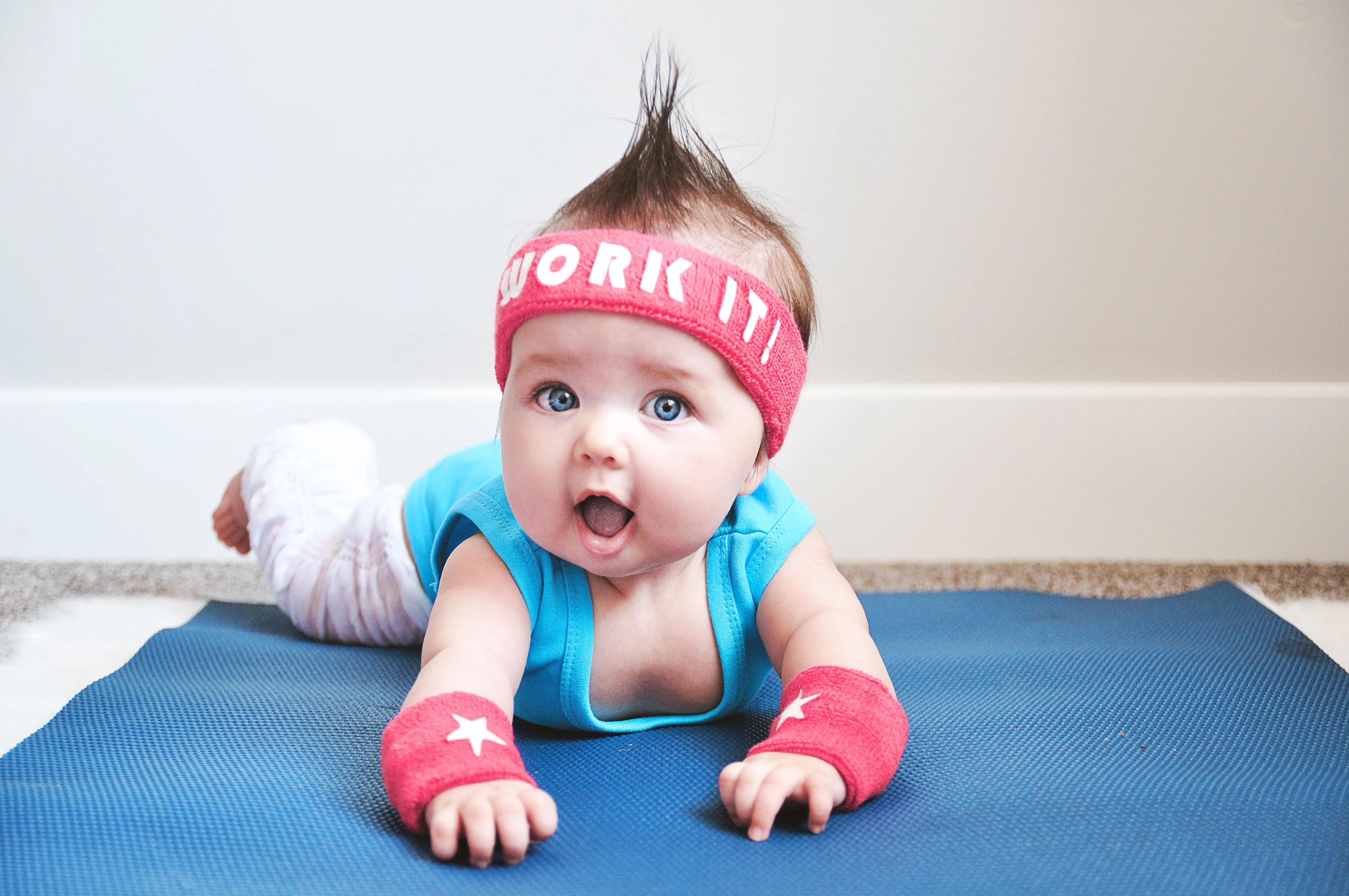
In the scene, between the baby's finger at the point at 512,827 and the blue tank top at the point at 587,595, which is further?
the blue tank top at the point at 587,595

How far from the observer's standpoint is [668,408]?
68 centimetres

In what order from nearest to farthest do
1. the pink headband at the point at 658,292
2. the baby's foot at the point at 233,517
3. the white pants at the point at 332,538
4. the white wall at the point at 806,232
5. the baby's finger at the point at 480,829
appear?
the baby's finger at the point at 480,829
the pink headband at the point at 658,292
the white pants at the point at 332,538
the baby's foot at the point at 233,517
the white wall at the point at 806,232

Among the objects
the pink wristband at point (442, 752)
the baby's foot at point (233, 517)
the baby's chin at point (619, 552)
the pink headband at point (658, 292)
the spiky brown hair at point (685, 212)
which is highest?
the spiky brown hair at point (685, 212)

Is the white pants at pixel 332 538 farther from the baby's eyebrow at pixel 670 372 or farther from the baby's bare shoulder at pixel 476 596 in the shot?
the baby's eyebrow at pixel 670 372

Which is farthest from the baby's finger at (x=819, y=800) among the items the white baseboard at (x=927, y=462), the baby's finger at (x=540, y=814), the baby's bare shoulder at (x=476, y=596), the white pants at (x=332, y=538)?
the white baseboard at (x=927, y=462)

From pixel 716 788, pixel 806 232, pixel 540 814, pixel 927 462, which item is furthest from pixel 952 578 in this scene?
pixel 540 814

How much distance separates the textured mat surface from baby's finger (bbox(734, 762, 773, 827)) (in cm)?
1

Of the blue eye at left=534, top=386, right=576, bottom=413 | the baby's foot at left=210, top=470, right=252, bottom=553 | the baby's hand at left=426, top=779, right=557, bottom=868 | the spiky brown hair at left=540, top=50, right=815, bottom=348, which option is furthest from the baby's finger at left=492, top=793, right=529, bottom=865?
the baby's foot at left=210, top=470, right=252, bottom=553

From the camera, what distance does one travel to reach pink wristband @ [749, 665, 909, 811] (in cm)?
62

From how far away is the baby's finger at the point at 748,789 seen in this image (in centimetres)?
→ 59

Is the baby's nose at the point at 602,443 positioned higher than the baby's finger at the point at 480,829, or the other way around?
the baby's nose at the point at 602,443

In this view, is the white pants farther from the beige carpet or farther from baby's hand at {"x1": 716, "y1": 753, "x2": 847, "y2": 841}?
baby's hand at {"x1": 716, "y1": 753, "x2": 847, "y2": 841}

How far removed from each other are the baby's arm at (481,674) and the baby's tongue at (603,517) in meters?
0.11

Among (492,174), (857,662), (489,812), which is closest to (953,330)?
(492,174)
